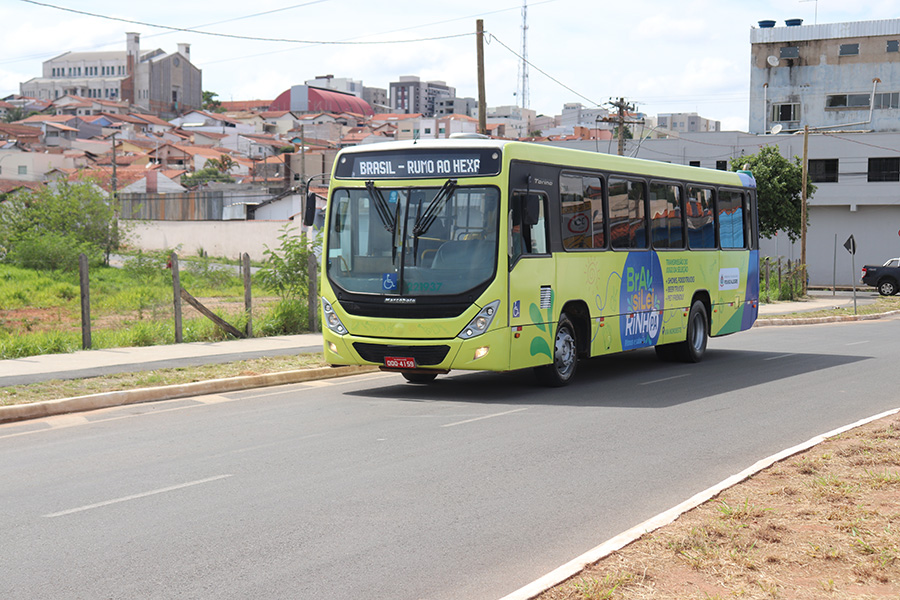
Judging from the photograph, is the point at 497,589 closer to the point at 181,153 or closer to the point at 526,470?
the point at 526,470

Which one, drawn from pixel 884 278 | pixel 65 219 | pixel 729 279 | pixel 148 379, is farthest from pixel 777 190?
pixel 148 379

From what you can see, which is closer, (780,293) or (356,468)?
(356,468)

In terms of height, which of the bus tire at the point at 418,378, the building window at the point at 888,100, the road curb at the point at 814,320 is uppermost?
the building window at the point at 888,100

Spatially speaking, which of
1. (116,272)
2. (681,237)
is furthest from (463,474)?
(116,272)

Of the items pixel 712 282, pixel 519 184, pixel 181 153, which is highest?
pixel 181 153

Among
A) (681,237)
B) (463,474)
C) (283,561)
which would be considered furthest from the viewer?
(681,237)

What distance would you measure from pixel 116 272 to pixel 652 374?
107ft

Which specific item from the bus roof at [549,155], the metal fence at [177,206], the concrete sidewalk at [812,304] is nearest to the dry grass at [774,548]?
the bus roof at [549,155]

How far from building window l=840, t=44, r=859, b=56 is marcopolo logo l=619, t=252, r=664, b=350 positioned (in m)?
58.3

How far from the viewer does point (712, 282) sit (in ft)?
60.7

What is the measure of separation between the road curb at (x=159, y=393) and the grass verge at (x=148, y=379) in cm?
23

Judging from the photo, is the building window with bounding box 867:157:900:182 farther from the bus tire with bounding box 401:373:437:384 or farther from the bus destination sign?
the bus destination sign

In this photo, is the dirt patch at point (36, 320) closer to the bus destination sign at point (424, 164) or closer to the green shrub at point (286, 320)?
the green shrub at point (286, 320)

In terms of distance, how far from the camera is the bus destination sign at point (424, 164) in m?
12.8
